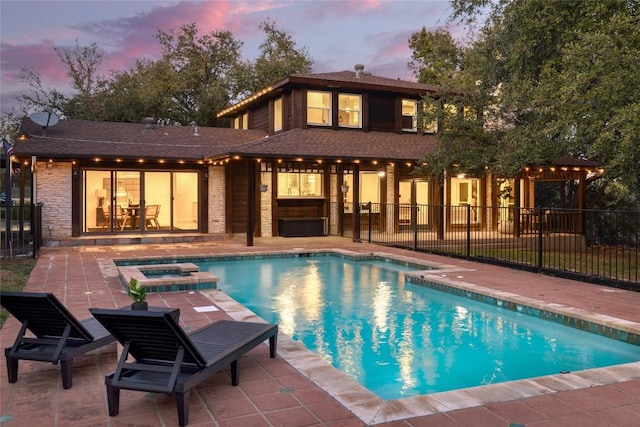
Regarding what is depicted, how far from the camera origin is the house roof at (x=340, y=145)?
14969 millimetres

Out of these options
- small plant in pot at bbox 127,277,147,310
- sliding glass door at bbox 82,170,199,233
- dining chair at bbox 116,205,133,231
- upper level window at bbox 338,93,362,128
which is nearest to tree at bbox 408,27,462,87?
upper level window at bbox 338,93,362,128

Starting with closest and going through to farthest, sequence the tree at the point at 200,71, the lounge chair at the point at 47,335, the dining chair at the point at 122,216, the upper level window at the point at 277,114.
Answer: the lounge chair at the point at 47,335
the dining chair at the point at 122,216
the upper level window at the point at 277,114
the tree at the point at 200,71

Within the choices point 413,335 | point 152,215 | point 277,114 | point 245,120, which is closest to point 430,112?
point 277,114

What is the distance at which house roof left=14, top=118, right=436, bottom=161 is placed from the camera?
1501 centimetres

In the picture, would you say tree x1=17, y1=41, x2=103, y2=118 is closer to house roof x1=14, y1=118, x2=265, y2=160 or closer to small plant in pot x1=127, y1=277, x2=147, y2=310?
house roof x1=14, y1=118, x2=265, y2=160

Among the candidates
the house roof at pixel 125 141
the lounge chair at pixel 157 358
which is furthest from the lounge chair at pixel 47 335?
the house roof at pixel 125 141

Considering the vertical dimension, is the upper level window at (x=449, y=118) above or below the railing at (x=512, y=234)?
above

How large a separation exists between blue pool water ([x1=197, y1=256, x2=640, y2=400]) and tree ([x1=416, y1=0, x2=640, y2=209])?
3806 mm

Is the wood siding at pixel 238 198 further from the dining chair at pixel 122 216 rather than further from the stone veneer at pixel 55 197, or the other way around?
the stone veneer at pixel 55 197

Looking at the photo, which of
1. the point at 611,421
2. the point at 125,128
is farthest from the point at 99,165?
the point at 611,421

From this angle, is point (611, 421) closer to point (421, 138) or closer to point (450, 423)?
point (450, 423)

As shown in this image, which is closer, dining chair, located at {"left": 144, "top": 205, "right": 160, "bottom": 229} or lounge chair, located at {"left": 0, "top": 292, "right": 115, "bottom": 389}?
lounge chair, located at {"left": 0, "top": 292, "right": 115, "bottom": 389}

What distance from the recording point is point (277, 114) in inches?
749

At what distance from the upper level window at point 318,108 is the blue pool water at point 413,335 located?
27.7 ft
